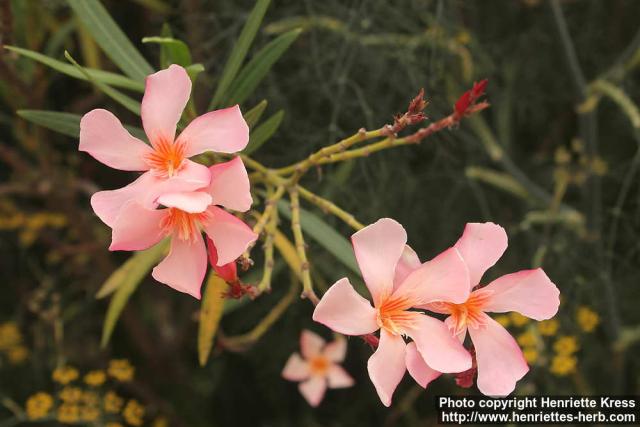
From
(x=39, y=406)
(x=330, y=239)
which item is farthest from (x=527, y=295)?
(x=39, y=406)

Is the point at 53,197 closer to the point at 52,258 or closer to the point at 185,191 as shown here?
the point at 52,258

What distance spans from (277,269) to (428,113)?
1.15 ft

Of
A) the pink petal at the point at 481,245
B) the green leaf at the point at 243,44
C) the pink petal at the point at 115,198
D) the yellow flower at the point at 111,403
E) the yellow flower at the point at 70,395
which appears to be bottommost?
the yellow flower at the point at 111,403

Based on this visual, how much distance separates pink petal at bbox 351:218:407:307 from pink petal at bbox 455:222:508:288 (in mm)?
60

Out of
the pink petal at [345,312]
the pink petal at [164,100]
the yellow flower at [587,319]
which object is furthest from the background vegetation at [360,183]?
the pink petal at [345,312]

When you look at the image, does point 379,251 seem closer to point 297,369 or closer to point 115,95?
point 115,95

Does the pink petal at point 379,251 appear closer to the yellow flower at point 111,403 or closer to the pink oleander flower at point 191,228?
the pink oleander flower at point 191,228

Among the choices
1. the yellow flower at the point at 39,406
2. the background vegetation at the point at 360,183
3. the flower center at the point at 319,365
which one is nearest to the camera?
the yellow flower at the point at 39,406

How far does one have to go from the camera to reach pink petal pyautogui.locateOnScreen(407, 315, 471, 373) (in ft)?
1.93

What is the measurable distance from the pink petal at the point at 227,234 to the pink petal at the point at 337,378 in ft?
2.26

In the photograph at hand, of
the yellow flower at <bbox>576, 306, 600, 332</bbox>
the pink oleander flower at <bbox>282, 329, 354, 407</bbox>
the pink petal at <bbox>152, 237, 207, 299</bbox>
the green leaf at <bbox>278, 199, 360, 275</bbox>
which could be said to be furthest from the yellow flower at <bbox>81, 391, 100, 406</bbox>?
the yellow flower at <bbox>576, 306, 600, 332</bbox>

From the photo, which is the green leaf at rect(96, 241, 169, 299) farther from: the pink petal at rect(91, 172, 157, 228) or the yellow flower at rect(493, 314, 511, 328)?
the yellow flower at rect(493, 314, 511, 328)

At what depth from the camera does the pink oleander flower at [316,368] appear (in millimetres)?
1221

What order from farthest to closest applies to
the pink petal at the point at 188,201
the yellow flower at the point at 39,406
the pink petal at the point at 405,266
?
the yellow flower at the point at 39,406
the pink petal at the point at 405,266
the pink petal at the point at 188,201
